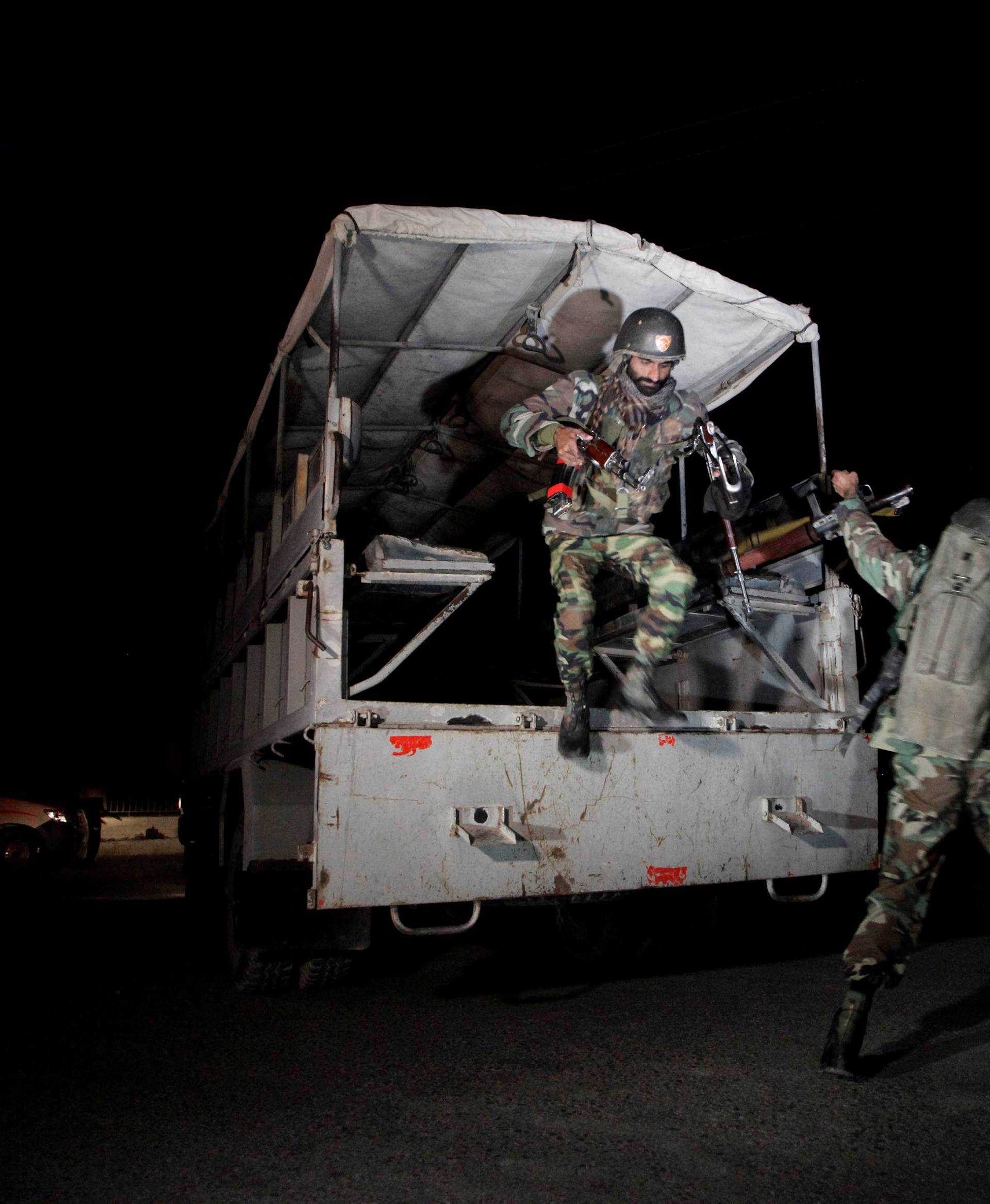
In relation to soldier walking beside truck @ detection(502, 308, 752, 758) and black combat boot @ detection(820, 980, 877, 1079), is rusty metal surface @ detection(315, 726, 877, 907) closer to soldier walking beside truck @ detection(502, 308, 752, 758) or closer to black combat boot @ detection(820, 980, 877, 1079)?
soldier walking beside truck @ detection(502, 308, 752, 758)

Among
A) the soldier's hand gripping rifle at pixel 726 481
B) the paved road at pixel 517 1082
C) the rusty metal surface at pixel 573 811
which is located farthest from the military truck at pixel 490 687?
the paved road at pixel 517 1082

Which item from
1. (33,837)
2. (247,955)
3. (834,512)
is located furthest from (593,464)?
(33,837)

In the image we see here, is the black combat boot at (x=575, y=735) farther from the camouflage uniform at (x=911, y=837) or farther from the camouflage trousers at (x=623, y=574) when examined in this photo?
the camouflage uniform at (x=911, y=837)

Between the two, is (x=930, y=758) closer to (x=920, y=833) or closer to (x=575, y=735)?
(x=920, y=833)

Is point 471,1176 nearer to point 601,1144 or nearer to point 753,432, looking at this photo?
point 601,1144

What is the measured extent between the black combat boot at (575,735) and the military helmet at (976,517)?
59.1 inches

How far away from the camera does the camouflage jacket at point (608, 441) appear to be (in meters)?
4.24

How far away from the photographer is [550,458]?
5832mm

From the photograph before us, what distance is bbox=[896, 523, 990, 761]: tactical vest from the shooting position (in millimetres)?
2982

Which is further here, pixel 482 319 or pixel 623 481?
pixel 482 319

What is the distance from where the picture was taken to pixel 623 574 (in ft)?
14.1

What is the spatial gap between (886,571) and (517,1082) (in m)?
2.18

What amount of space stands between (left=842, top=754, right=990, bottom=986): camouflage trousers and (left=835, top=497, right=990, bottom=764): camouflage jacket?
0.18 ft

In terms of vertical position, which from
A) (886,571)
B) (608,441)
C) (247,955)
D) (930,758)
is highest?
(608,441)
